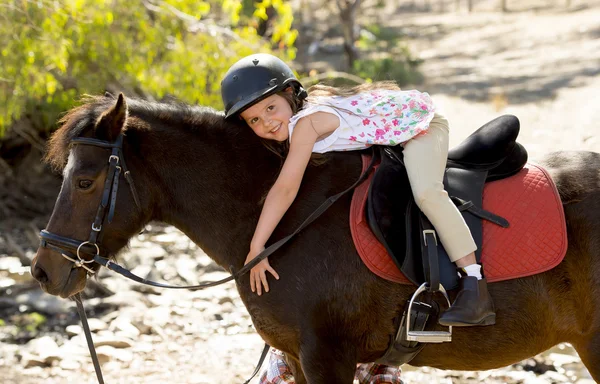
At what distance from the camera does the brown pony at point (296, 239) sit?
333 cm

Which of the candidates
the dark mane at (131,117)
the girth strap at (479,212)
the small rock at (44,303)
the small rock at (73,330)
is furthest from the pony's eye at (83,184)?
the small rock at (44,303)

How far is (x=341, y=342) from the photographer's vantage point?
3.35 meters

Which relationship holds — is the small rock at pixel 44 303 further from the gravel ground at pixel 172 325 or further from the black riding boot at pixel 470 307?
the black riding boot at pixel 470 307

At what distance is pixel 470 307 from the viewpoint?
3152 mm

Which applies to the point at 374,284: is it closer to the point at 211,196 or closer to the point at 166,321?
the point at 211,196

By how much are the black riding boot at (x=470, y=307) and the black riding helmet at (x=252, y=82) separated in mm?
1344

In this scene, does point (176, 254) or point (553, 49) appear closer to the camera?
point (176, 254)

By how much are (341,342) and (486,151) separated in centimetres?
125

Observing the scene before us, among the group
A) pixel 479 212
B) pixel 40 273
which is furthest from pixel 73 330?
pixel 479 212

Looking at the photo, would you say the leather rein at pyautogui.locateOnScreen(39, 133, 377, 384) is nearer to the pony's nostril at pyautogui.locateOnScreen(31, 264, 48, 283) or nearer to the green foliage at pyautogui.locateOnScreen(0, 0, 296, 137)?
the pony's nostril at pyautogui.locateOnScreen(31, 264, 48, 283)

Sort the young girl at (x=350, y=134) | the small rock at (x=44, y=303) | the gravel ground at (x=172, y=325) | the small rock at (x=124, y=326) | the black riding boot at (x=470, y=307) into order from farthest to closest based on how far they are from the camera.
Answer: the small rock at (x=44, y=303) → the small rock at (x=124, y=326) → the gravel ground at (x=172, y=325) → the young girl at (x=350, y=134) → the black riding boot at (x=470, y=307)

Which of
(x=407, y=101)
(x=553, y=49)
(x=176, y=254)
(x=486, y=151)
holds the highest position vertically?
(x=407, y=101)

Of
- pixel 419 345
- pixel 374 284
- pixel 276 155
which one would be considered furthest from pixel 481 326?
pixel 276 155

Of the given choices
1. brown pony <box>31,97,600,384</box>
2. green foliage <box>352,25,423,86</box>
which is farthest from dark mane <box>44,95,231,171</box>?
green foliage <box>352,25,423,86</box>
